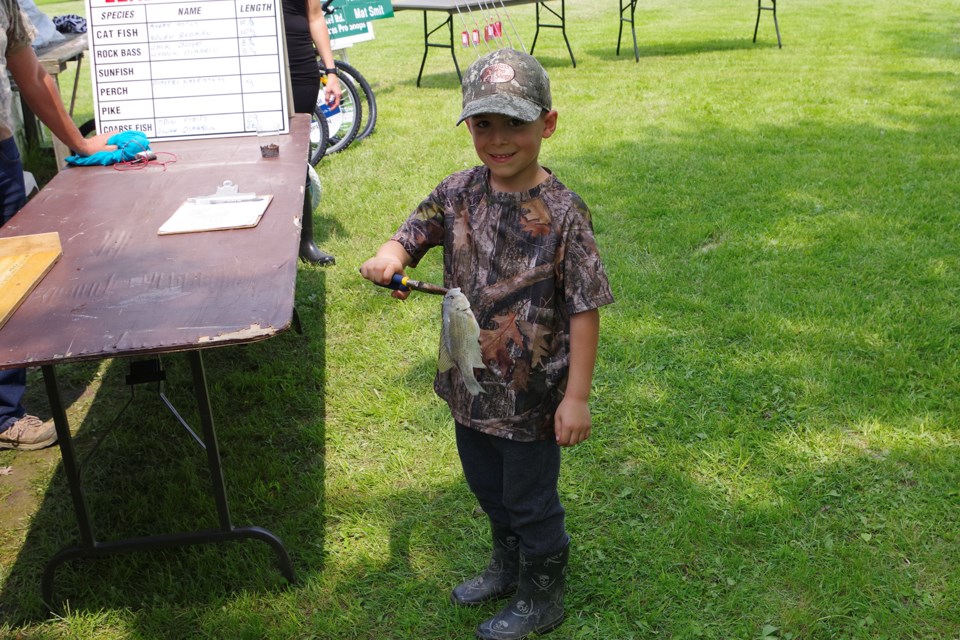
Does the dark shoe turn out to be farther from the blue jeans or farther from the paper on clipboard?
the paper on clipboard

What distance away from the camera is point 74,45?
6.50 meters

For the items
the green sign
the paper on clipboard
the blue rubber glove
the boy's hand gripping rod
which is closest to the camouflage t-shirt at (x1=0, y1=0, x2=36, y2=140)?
the blue rubber glove

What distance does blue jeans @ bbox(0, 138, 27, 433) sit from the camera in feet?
11.5

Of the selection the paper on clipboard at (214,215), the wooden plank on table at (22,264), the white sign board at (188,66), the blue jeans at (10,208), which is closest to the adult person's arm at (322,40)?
the white sign board at (188,66)

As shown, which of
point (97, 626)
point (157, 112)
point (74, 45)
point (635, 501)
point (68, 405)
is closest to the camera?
point (97, 626)

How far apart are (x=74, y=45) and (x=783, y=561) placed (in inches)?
243

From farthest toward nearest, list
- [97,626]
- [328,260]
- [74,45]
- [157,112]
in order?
[74,45] → [328,260] → [157,112] → [97,626]

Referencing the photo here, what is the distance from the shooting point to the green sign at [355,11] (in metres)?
8.49

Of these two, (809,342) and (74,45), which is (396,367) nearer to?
(809,342)

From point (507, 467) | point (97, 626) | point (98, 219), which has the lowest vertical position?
point (97, 626)

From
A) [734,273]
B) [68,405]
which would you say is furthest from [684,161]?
[68,405]

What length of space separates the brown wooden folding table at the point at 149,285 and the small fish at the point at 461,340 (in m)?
0.42

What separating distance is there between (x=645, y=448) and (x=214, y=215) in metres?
1.78

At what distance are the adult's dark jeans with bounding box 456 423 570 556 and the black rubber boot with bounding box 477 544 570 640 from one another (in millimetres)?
51
